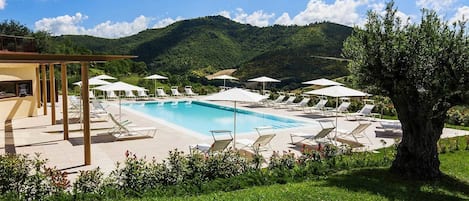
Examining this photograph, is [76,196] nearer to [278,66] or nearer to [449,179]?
[449,179]

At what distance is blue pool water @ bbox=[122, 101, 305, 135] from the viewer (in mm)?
15750

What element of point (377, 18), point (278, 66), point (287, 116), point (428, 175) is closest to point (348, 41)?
point (377, 18)

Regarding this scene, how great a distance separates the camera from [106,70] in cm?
3938

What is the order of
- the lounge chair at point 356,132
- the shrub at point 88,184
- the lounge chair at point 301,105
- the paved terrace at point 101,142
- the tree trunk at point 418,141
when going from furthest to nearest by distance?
the lounge chair at point 301,105
the lounge chair at point 356,132
the paved terrace at point 101,142
the tree trunk at point 418,141
the shrub at point 88,184

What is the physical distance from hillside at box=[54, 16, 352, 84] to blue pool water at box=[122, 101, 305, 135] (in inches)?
869

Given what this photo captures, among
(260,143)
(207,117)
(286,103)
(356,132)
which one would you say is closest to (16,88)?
(207,117)

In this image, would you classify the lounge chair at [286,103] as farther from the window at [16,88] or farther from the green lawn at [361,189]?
the green lawn at [361,189]

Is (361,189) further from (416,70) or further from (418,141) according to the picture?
(416,70)

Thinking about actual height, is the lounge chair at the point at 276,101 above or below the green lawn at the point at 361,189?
above

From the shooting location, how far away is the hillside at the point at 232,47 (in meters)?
45.2

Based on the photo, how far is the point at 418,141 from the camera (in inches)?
282

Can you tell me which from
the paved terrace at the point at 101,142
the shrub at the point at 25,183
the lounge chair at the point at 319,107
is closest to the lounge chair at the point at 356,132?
the paved terrace at the point at 101,142

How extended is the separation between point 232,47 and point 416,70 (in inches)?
2010

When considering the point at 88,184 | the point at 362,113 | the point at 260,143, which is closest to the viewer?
the point at 88,184
